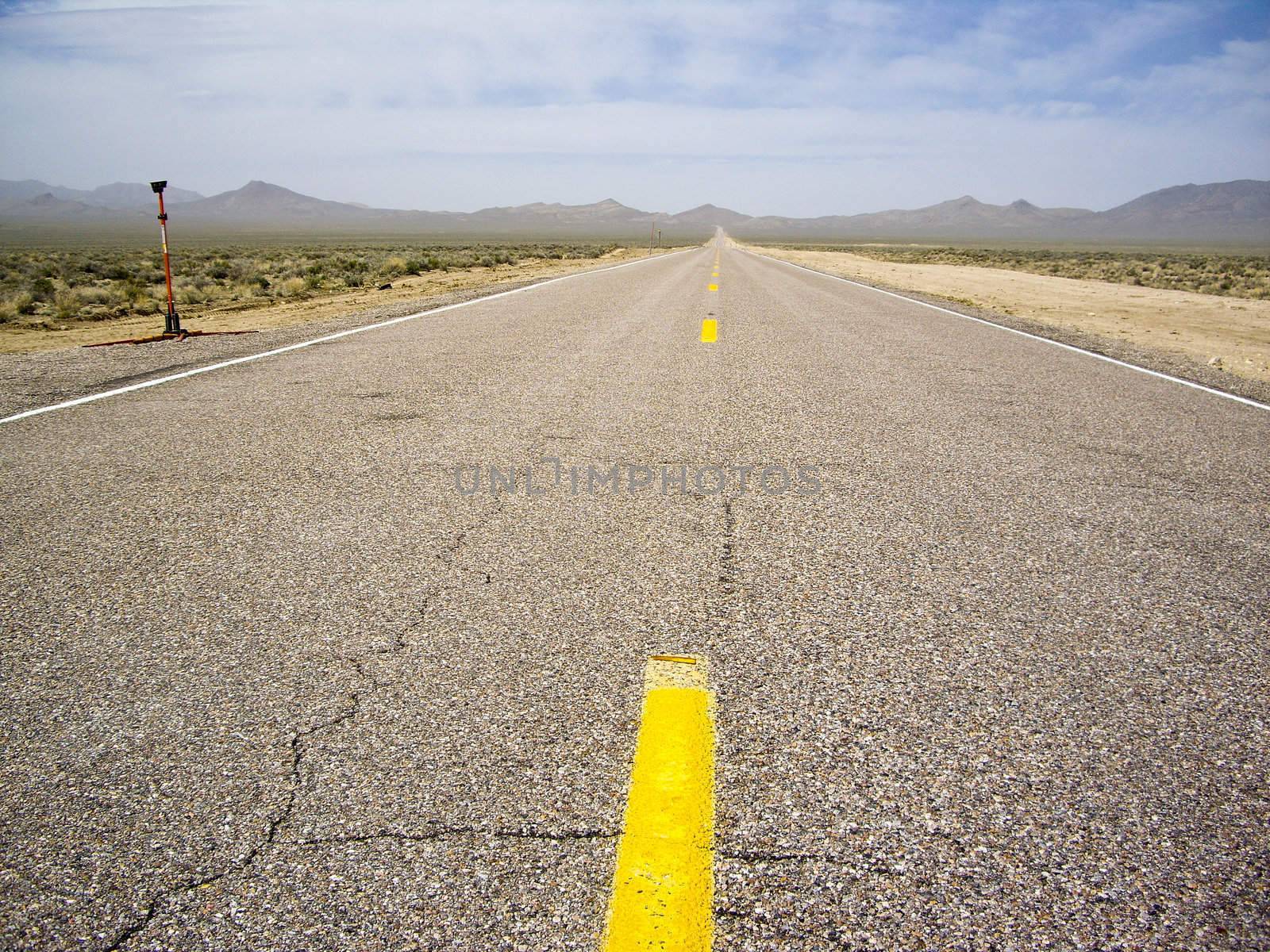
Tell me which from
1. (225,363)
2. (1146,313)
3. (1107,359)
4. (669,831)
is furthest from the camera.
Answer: (1146,313)

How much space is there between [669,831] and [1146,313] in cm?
1955

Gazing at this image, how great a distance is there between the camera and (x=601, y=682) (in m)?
2.33

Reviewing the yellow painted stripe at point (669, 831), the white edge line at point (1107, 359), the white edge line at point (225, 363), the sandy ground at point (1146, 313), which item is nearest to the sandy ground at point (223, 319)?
the white edge line at point (225, 363)

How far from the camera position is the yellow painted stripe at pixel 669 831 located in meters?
1.53

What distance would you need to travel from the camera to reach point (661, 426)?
5.35 m

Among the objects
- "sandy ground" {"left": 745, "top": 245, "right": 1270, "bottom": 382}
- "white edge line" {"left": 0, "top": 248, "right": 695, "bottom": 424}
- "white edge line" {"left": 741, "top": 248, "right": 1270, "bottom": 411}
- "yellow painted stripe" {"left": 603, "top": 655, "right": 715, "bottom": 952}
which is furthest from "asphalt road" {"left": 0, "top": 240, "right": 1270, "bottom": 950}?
"sandy ground" {"left": 745, "top": 245, "right": 1270, "bottom": 382}

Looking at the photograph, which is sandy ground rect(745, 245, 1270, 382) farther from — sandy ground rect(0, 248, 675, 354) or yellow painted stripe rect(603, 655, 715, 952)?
sandy ground rect(0, 248, 675, 354)

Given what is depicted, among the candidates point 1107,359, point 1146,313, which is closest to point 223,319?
point 1107,359

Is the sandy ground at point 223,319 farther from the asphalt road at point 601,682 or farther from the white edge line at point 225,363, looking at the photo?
the asphalt road at point 601,682

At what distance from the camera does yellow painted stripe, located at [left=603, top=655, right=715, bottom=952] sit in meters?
1.53

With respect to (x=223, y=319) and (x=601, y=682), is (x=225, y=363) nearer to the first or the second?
(x=601, y=682)

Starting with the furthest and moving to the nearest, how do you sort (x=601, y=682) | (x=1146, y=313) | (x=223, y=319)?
(x=1146, y=313) < (x=223, y=319) < (x=601, y=682)

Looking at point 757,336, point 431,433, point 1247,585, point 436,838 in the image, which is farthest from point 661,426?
point 757,336

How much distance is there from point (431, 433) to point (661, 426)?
1.42 meters
